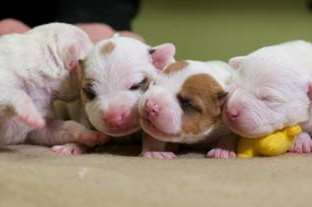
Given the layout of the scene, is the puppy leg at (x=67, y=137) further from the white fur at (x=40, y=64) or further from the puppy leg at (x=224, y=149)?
the puppy leg at (x=224, y=149)

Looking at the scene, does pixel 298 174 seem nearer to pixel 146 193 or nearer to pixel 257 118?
pixel 257 118

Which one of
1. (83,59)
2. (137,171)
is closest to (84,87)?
(83,59)

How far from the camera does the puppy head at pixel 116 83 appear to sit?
1.25m

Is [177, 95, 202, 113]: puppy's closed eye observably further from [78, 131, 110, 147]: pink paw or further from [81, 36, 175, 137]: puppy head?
[78, 131, 110, 147]: pink paw

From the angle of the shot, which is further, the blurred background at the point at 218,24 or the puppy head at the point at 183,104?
the blurred background at the point at 218,24

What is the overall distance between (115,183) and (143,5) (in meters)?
1.77

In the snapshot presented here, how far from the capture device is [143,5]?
266 centimetres


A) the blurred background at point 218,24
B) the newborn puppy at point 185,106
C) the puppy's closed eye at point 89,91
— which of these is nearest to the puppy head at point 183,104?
the newborn puppy at point 185,106

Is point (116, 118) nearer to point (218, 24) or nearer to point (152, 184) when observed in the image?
point (152, 184)

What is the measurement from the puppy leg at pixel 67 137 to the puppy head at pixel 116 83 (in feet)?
0.29

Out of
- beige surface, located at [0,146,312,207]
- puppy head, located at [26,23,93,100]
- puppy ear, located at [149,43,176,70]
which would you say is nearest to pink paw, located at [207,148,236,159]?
beige surface, located at [0,146,312,207]

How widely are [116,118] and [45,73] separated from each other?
26 centimetres

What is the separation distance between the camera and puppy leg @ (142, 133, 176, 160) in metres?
1.29

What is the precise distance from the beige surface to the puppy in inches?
4.7
